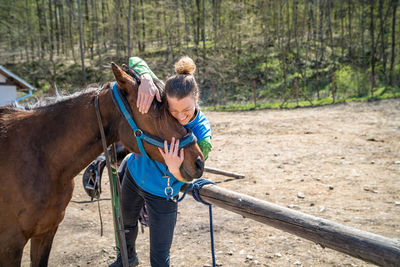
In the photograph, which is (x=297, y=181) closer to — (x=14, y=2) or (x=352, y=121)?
(x=352, y=121)

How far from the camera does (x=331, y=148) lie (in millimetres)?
8172

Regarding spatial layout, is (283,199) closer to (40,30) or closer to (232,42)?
(232,42)

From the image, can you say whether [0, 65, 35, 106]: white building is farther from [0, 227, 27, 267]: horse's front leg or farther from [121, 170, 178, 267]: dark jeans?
[121, 170, 178, 267]: dark jeans

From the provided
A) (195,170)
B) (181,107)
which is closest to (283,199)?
(195,170)

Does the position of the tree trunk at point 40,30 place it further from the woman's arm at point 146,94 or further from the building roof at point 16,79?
the woman's arm at point 146,94

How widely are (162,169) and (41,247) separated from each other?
121cm

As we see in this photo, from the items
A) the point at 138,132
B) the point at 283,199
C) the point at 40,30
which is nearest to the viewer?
the point at 138,132

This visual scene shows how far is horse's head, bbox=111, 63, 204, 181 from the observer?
5.64ft

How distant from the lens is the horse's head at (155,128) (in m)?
1.72

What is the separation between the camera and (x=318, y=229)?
1.73 m

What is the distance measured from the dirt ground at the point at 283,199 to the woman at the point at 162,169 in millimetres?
1314

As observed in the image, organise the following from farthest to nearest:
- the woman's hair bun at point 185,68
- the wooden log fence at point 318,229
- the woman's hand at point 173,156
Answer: the woman's hair bun at point 185,68 → the woman's hand at point 173,156 → the wooden log fence at point 318,229

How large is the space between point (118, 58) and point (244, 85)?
539 inches

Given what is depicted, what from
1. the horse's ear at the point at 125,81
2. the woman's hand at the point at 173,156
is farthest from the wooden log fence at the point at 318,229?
the horse's ear at the point at 125,81
